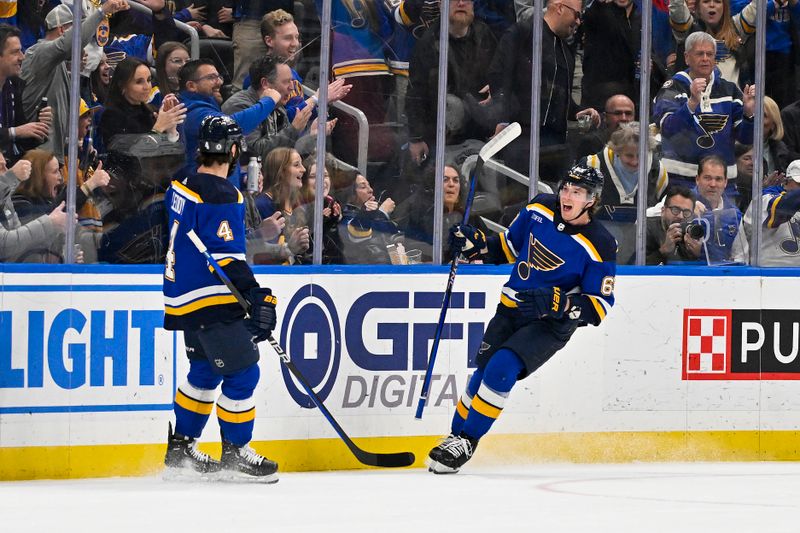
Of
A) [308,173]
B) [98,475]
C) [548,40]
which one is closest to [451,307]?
[308,173]

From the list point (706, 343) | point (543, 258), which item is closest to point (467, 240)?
point (543, 258)

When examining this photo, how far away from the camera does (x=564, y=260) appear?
526cm

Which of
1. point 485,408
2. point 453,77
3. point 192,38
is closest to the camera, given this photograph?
point 192,38

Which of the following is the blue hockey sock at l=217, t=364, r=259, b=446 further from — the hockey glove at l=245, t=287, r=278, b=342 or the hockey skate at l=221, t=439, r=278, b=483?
the hockey glove at l=245, t=287, r=278, b=342

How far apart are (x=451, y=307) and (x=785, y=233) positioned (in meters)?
1.56

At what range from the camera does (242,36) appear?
5254 mm

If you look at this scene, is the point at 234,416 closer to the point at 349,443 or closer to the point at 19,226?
the point at 349,443

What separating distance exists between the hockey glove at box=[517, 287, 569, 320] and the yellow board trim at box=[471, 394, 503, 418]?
0.36m

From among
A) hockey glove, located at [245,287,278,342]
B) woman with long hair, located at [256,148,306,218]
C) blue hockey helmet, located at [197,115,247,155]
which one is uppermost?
blue hockey helmet, located at [197,115,247,155]

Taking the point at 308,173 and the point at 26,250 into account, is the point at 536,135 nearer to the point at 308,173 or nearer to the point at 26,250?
the point at 308,173

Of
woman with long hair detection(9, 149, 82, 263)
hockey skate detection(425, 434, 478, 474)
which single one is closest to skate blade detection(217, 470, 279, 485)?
hockey skate detection(425, 434, 478, 474)

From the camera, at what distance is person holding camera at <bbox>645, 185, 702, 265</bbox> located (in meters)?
6.05

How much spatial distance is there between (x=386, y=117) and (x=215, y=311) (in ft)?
4.16

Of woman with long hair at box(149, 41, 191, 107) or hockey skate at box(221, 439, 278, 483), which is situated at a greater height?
woman with long hair at box(149, 41, 191, 107)
